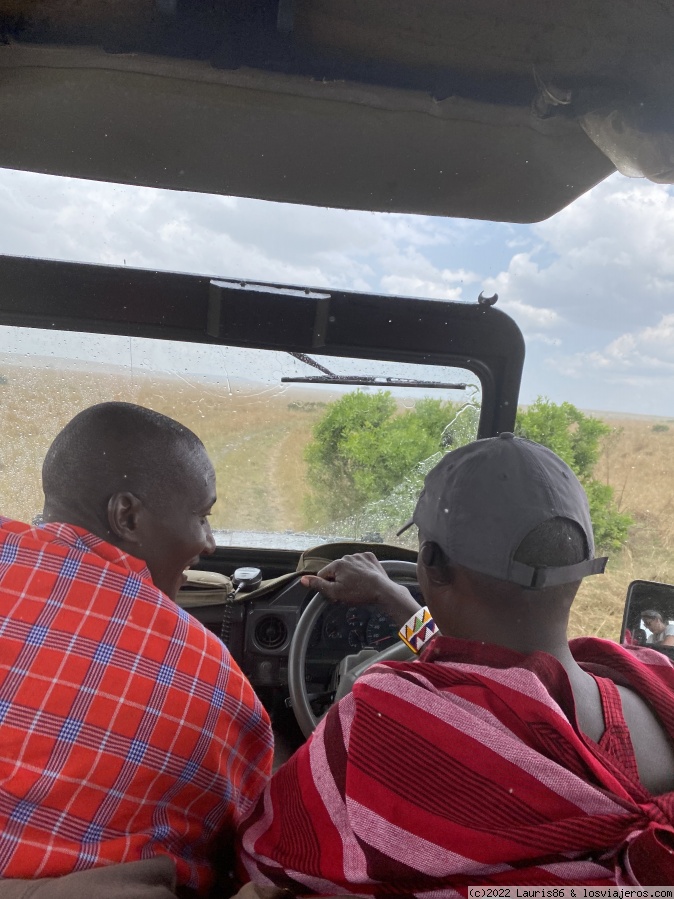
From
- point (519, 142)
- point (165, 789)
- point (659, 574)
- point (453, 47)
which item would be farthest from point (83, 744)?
point (659, 574)

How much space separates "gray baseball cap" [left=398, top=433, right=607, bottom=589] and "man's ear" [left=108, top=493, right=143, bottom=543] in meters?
0.62

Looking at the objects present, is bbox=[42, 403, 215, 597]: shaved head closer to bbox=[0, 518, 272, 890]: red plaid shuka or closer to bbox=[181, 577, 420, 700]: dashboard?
bbox=[0, 518, 272, 890]: red plaid shuka

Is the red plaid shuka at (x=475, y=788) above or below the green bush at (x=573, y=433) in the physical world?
below

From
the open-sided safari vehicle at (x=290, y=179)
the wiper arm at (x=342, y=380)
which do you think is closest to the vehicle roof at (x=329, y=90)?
the open-sided safari vehicle at (x=290, y=179)

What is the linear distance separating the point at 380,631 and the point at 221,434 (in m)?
0.84

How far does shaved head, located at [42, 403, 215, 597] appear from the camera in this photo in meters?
1.61

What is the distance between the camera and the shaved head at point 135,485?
1610 mm

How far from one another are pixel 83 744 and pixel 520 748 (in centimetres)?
72

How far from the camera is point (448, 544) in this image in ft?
4.32

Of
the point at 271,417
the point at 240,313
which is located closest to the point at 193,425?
the point at 271,417

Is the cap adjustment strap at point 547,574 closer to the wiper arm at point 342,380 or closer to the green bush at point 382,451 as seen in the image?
the green bush at point 382,451

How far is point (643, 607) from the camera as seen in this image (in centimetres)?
221

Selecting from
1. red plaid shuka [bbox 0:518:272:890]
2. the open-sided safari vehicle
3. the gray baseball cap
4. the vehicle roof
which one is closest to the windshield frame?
the open-sided safari vehicle

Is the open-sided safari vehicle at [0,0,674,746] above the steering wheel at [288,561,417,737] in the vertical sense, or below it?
above
